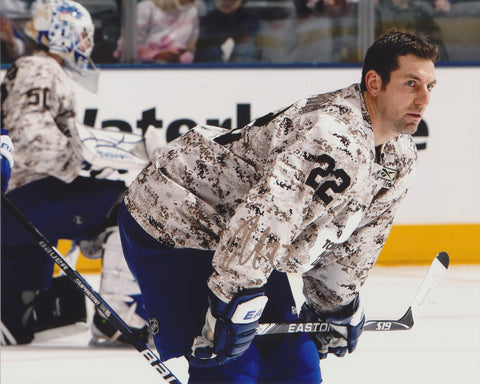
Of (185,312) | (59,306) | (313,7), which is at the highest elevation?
(313,7)

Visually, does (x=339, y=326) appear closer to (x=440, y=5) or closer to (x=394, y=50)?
(x=394, y=50)

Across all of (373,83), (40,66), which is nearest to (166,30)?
(40,66)

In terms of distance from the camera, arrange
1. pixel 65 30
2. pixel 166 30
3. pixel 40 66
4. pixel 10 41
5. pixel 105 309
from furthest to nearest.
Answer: pixel 166 30 → pixel 10 41 → pixel 65 30 → pixel 40 66 → pixel 105 309

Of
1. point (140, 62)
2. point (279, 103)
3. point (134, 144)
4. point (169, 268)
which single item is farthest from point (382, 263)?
point (169, 268)

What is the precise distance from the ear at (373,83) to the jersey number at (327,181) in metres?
0.22

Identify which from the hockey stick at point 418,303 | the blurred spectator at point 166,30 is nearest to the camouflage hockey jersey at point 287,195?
the hockey stick at point 418,303

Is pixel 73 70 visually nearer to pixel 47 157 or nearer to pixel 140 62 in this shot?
pixel 47 157

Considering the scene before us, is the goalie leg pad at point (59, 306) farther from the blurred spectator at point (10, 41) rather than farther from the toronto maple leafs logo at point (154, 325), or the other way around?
the toronto maple leafs logo at point (154, 325)

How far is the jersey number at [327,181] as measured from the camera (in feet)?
5.55

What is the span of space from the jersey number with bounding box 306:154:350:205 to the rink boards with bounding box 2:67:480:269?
2.67 m

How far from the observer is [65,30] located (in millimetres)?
3307

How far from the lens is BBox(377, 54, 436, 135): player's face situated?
5.97 ft

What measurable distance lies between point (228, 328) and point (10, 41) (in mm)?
2985

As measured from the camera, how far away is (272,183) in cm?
169
